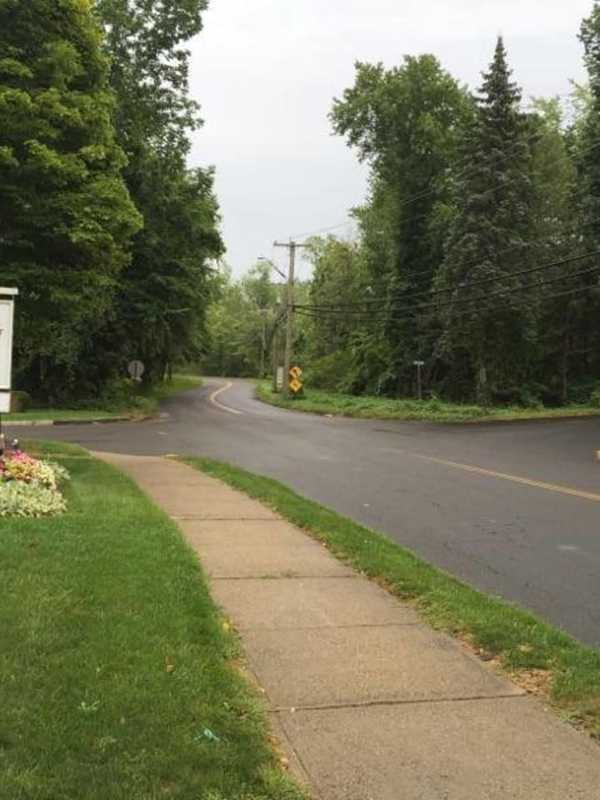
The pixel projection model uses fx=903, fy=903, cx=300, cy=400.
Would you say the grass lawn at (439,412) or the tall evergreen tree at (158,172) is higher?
the tall evergreen tree at (158,172)

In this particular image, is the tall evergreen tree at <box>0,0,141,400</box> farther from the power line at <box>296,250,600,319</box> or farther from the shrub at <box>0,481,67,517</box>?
the power line at <box>296,250,600,319</box>

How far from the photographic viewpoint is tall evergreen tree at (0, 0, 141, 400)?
12.4m

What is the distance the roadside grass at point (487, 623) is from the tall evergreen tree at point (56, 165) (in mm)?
5920

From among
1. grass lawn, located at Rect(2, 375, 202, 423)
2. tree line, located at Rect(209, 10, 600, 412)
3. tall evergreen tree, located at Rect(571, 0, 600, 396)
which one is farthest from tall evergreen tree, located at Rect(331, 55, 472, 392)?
grass lawn, located at Rect(2, 375, 202, 423)

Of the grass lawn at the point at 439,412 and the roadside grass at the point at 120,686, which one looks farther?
the grass lawn at the point at 439,412

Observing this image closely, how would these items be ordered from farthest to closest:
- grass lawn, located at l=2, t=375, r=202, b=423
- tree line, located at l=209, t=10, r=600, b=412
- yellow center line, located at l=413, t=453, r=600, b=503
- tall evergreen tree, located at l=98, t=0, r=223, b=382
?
tree line, located at l=209, t=10, r=600, b=412, tall evergreen tree, located at l=98, t=0, r=223, b=382, grass lawn, located at l=2, t=375, r=202, b=423, yellow center line, located at l=413, t=453, r=600, b=503

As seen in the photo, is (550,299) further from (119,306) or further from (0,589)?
(0,589)

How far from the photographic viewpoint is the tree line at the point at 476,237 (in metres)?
39.8

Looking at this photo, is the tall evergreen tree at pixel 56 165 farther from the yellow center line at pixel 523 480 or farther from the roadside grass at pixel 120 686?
the yellow center line at pixel 523 480

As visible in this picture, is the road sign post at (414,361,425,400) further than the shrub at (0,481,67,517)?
Yes

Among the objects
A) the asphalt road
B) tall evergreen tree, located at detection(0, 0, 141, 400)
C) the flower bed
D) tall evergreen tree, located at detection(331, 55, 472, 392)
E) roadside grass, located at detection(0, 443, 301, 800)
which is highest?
tall evergreen tree, located at detection(331, 55, 472, 392)

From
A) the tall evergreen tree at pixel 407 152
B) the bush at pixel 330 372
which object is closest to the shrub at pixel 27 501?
the tall evergreen tree at pixel 407 152

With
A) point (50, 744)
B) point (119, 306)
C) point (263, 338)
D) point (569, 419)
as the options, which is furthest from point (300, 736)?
point (263, 338)

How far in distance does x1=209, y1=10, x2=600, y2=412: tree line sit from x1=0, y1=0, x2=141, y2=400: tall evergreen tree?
790 inches
